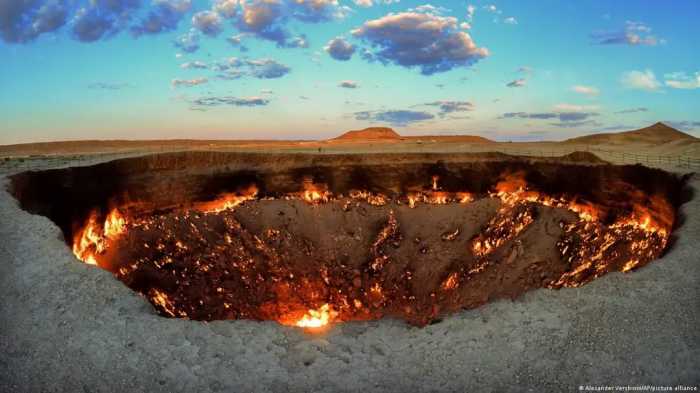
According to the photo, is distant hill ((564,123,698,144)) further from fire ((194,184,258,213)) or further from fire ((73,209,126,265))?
fire ((73,209,126,265))

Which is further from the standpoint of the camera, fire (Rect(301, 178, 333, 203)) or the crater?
fire (Rect(301, 178, 333, 203))

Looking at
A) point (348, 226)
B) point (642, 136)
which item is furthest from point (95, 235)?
point (642, 136)

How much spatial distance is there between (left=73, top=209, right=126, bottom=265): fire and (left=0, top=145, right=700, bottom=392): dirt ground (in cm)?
1065

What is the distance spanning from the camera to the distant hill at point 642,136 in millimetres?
69056

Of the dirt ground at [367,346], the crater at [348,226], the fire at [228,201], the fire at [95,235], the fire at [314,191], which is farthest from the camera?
the fire at [314,191]

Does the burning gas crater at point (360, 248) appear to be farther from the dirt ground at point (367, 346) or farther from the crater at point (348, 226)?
the dirt ground at point (367, 346)

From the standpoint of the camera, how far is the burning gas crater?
752 inches

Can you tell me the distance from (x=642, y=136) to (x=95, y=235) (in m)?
79.8

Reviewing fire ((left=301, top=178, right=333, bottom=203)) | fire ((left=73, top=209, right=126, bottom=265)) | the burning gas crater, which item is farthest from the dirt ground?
fire ((left=301, top=178, right=333, bottom=203))

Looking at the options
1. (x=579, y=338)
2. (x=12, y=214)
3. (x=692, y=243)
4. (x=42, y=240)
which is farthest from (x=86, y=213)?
(x=692, y=243)

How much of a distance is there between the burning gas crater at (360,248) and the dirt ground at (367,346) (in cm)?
1018

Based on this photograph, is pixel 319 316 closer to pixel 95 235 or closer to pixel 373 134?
pixel 95 235

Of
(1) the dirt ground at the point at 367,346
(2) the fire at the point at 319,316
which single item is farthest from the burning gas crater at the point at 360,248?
(1) the dirt ground at the point at 367,346

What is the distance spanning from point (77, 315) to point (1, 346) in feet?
3.59
